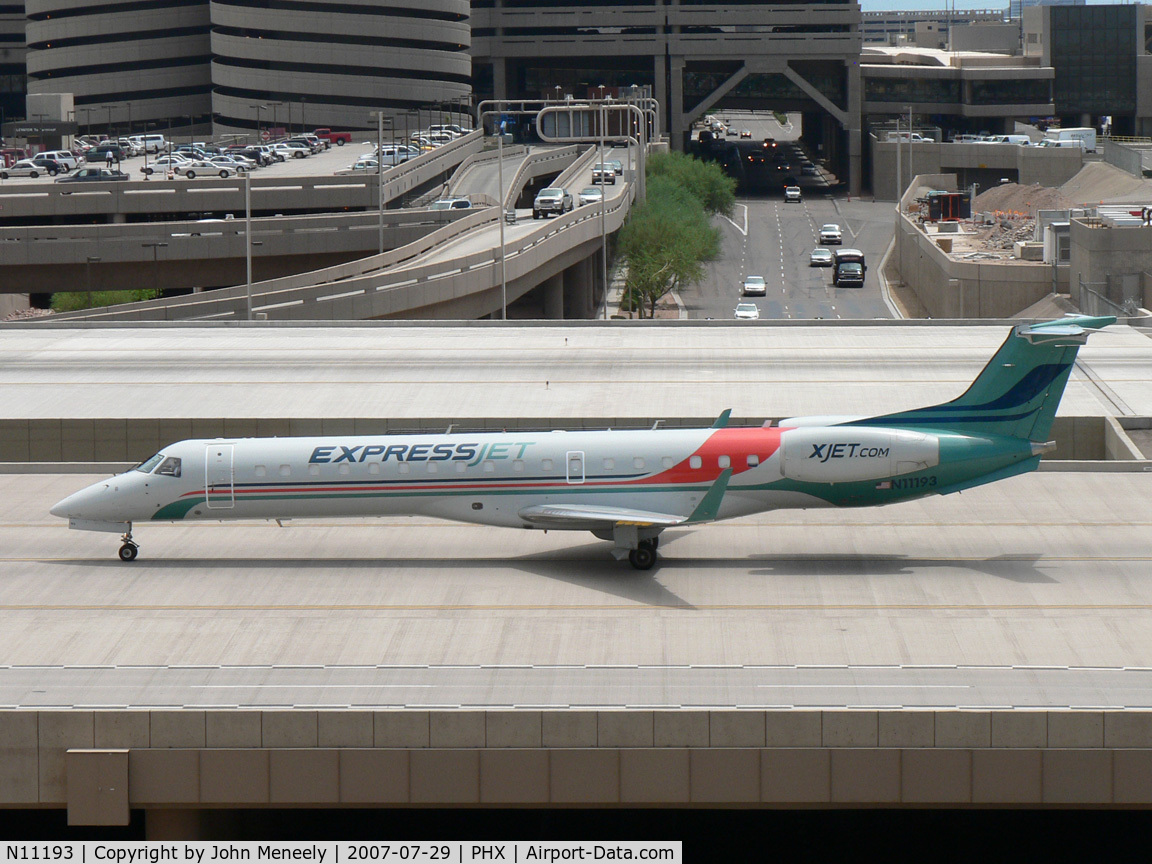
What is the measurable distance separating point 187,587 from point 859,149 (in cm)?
17575

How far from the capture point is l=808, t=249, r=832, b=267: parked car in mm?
129500

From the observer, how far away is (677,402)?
Answer: 4797 centimetres

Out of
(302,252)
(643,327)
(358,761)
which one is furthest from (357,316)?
(358,761)

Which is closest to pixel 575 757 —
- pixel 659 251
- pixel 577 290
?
pixel 659 251

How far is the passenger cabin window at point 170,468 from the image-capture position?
3453cm

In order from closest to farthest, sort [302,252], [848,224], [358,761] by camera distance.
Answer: [358,761] → [302,252] → [848,224]

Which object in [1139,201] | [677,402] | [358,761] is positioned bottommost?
[358,761]

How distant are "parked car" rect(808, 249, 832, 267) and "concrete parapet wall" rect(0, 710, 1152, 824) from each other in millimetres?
108270

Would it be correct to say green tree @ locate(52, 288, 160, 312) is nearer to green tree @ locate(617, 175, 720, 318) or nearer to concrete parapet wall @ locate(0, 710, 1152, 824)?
green tree @ locate(617, 175, 720, 318)

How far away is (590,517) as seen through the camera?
3278cm

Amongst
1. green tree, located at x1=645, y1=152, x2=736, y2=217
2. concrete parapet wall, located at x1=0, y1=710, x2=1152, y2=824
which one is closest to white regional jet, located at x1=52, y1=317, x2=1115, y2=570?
concrete parapet wall, located at x1=0, y1=710, x2=1152, y2=824

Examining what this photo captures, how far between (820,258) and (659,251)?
2046 cm

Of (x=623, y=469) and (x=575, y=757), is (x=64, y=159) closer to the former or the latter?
(x=623, y=469)

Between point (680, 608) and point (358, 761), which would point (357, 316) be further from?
point (358, 761)
